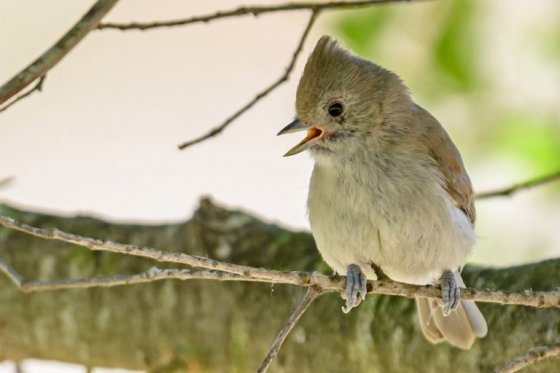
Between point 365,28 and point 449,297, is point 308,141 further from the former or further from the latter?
point 365,28

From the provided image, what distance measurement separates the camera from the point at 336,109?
3434 millimetres

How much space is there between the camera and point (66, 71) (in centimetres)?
547

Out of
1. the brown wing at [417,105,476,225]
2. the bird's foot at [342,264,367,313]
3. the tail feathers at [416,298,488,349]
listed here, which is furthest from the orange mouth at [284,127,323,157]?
the tail feathers at [416,298,488,349]

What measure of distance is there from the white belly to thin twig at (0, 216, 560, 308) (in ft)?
1.35

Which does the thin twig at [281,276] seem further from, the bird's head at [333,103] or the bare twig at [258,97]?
the bird's head at [333,103]

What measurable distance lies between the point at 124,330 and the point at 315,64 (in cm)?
113

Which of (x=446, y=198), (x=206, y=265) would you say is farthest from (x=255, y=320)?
(x=206, y=265)

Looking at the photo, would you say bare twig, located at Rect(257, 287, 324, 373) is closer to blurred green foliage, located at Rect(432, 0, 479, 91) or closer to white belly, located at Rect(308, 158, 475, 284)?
white belly, located at Rect(308, 158, 475, 284)

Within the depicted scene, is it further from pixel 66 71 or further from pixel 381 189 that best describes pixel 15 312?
pixel 66 71

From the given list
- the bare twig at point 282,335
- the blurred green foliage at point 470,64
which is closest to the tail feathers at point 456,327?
the bare twig at point 282,335

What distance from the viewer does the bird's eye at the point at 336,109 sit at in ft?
11.3

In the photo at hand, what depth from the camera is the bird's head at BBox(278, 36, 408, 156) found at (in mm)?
3395

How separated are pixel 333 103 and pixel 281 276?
1138 millimetres

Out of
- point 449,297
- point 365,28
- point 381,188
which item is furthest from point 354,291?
point 365,28
